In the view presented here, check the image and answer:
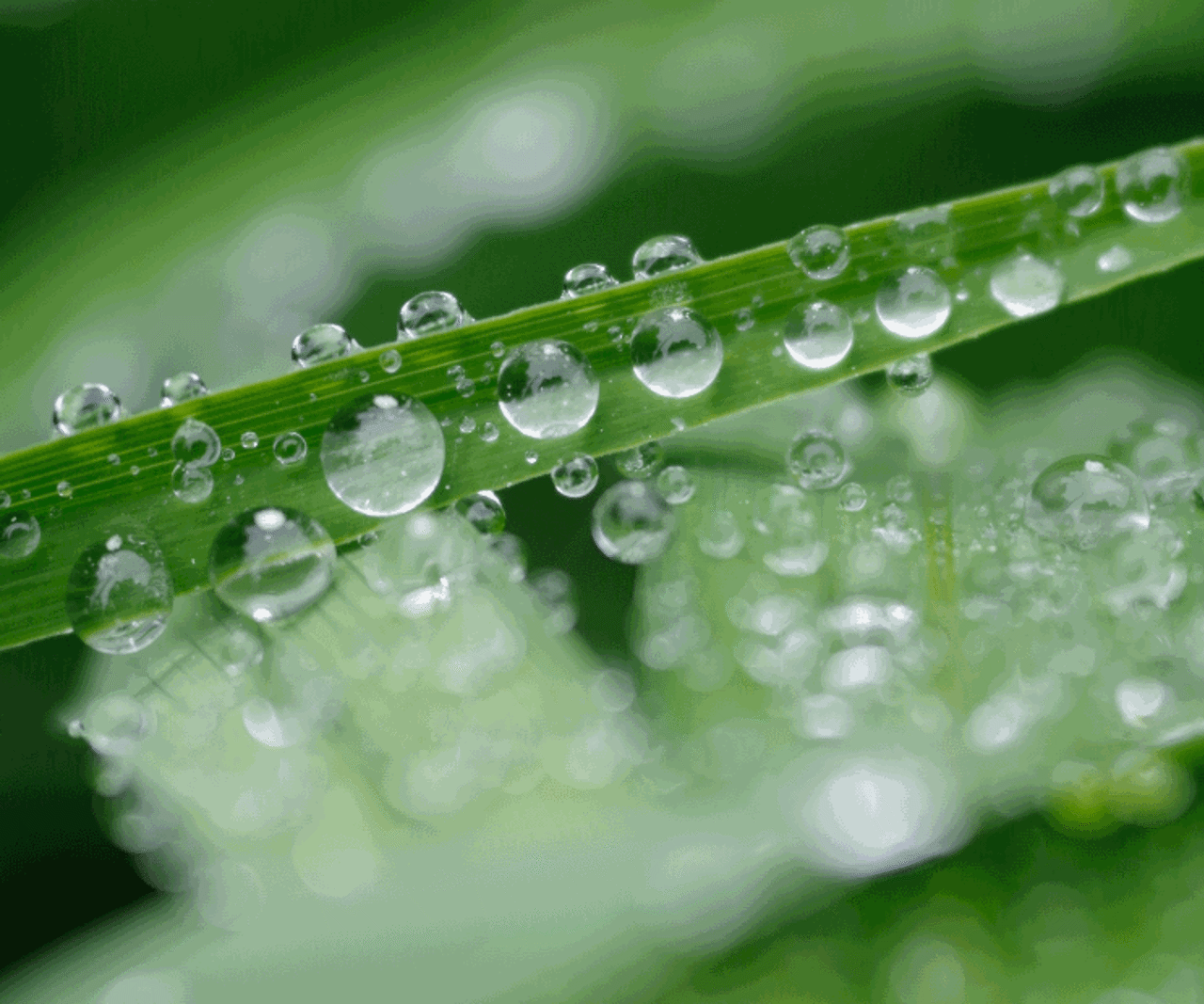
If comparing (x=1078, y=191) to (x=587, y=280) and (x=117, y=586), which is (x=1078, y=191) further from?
(x=117, y=586)

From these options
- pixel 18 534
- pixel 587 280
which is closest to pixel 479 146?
pixel 587 280

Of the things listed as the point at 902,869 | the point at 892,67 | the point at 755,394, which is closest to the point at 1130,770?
the point at 902,869

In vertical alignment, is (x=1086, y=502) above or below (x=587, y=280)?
below

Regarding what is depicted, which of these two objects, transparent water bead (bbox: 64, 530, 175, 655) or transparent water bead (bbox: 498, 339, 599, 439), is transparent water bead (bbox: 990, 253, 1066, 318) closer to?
transparent water bead (bbox: 498, 339, 599, 439)

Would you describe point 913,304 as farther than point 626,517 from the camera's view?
No

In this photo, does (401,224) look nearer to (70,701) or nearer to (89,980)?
(70,701)

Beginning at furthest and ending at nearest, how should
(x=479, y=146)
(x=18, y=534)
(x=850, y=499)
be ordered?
(x=479, y=146)
(x=850, y=499)
(x=18, y=534)
